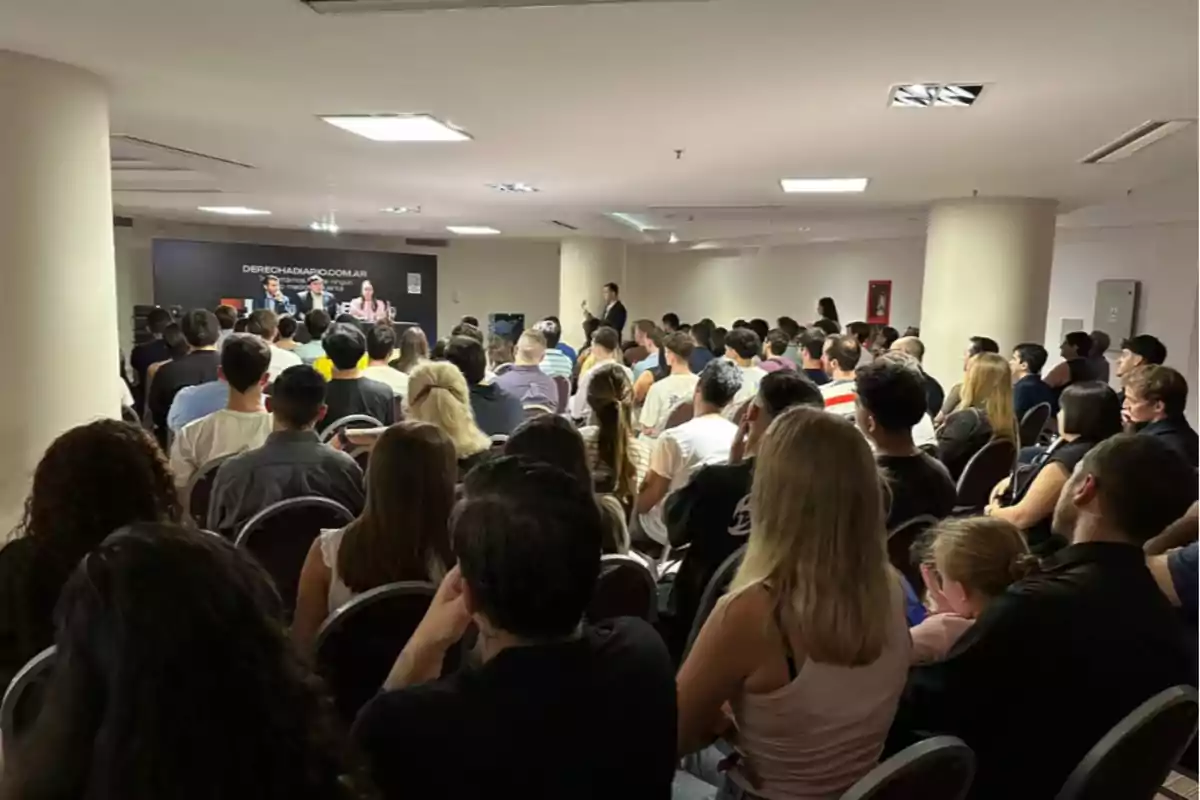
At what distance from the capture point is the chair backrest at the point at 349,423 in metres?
4.17

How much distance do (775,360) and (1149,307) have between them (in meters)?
4.65

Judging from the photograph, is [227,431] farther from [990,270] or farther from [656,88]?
[990,270]

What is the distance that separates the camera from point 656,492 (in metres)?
3.60

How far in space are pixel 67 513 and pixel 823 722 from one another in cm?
155

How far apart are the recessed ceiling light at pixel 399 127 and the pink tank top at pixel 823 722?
3660 millimetres

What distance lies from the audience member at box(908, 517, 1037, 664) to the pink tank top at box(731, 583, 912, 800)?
14.8 inches

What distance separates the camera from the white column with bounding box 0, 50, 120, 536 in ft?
11.3

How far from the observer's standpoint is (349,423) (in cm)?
434

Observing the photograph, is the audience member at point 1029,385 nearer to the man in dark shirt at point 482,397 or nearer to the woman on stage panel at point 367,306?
the man in dark shirt at point 482,397

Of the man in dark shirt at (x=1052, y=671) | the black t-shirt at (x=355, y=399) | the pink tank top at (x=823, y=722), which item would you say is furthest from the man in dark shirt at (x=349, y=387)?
the man in dark shirt at (x=1052, y=671)

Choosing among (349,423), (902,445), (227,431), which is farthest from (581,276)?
(902,445)

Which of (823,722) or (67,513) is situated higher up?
(67,513)

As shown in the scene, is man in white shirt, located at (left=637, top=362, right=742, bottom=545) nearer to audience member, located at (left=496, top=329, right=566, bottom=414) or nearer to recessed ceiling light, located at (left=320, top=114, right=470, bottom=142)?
recessed ceiling light, located at (left=320, top=114, right=470, bottom=142)

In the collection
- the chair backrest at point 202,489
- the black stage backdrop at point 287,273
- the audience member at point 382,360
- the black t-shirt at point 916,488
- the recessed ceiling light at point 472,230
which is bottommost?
the chair backrest at point 202,489
